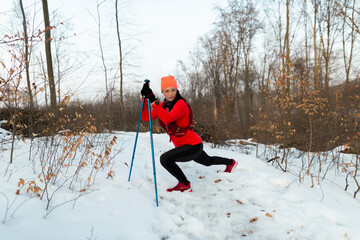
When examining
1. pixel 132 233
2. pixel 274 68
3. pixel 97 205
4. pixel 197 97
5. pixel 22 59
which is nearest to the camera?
pixel 132 233

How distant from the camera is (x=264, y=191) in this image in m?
3.14

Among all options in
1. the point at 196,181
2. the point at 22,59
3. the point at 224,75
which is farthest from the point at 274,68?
the point at 22,59

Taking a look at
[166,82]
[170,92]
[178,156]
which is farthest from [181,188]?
[166,82]

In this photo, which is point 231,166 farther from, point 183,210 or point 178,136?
point 183,210

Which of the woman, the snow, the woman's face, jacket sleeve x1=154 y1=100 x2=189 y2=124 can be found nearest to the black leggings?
the woman

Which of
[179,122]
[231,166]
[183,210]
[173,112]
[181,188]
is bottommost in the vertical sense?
[183,210]

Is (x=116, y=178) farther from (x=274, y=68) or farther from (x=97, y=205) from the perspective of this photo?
(x=274, y=68)

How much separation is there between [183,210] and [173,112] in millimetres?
1425

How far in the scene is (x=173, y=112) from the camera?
3035 millimetres

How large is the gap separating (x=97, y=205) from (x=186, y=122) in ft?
5.66

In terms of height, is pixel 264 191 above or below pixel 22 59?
below

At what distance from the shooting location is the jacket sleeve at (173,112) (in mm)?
2938

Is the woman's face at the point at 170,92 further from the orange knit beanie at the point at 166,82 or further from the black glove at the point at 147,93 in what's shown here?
the black glove at the point at 147,93

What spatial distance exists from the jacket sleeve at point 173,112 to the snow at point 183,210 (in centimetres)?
122
